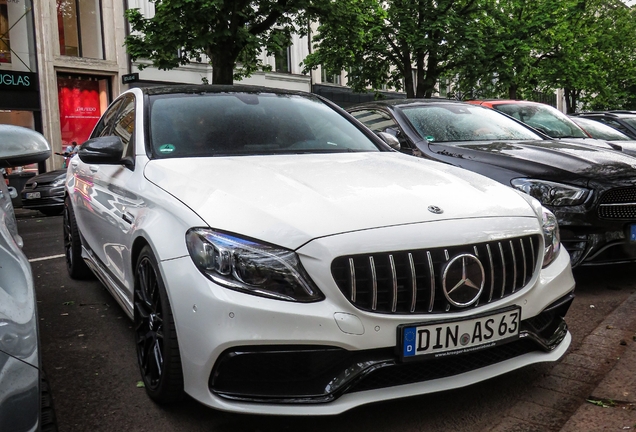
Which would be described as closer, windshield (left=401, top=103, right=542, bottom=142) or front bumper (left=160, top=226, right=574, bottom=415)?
front bumper (left=160, top=226, right=574, bottom=415)

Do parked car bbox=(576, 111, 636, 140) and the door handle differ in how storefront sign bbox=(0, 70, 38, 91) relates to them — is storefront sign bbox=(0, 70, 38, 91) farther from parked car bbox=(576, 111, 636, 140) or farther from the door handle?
the door handle

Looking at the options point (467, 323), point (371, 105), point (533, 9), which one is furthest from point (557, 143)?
point (533, 9)

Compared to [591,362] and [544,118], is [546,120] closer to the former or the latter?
[544,118]

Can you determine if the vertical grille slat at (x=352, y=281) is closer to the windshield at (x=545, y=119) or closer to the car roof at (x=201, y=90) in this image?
the car roof at (x=201, y=90)

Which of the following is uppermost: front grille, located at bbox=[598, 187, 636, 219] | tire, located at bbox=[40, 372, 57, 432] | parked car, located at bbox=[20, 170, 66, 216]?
front grille, located at bbox=[598, 187, 636, 219]

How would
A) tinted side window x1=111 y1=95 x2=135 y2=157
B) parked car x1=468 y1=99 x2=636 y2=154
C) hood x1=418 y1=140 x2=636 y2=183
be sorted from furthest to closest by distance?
parked car x1=468 y1=99 x2=636 y2=154
hood x1=418 y1=140 x2=636 y2=183
tinted side window x1=111 y1=95 x2=135 y2=157

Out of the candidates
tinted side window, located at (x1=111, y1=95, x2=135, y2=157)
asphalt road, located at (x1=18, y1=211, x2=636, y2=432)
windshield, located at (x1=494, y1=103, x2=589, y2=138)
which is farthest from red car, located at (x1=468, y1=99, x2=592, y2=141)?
tinted side window, located at (x1=111, y1=95, x2=135, y2=157)

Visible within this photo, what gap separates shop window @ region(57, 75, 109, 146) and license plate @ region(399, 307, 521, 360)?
20.9 m

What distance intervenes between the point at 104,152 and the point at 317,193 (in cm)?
145

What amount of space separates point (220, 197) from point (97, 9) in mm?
21803

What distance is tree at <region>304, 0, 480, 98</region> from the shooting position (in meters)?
20.9

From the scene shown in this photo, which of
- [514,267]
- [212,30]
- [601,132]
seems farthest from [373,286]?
[212,30]

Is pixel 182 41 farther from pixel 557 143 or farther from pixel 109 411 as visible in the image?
pixel 109 411

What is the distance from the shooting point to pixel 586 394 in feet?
10.0
